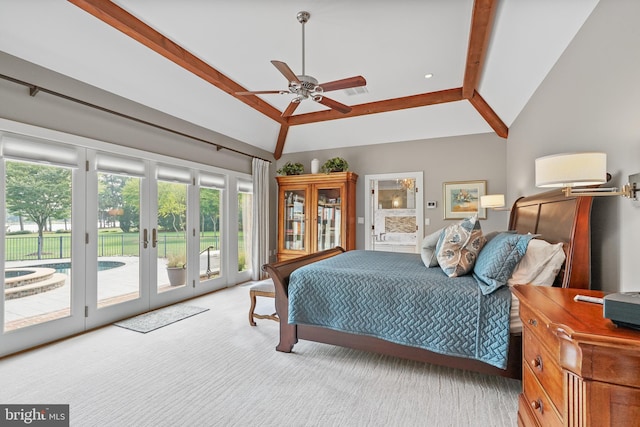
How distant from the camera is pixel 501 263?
1.97m

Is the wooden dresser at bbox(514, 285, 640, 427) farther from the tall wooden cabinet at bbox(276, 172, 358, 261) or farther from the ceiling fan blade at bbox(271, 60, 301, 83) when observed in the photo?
the tall wooden cabinet at bbox(276, 172, 358, 261)

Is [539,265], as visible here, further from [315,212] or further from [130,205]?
[130,205]

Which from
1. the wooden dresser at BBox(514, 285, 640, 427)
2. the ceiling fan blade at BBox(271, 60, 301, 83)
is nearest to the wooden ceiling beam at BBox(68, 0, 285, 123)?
the ceiling fan blade at BBox(271, 60, 301, 83)

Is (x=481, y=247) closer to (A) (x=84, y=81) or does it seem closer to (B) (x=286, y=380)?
(B) (x=286, y=380)

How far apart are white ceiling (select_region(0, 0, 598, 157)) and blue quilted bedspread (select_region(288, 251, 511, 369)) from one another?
214 cm

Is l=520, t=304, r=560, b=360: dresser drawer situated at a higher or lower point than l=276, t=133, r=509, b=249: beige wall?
lower

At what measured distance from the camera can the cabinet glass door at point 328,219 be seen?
17.7ft

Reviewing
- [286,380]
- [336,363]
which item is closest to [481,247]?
[336,363]

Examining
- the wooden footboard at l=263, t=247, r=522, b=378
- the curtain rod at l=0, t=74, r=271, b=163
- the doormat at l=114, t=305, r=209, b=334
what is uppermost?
the curtain rod at l=0, t=74, r=271, b=163

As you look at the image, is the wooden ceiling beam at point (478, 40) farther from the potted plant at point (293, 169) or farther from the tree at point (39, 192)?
the tree at point (39, 192)

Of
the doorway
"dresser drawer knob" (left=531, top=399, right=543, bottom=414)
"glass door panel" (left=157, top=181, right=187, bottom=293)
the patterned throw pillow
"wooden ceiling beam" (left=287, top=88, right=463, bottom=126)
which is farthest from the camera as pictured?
the doorway

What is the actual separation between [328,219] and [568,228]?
377cm

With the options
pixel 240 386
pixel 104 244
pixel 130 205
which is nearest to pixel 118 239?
pixel 104 244

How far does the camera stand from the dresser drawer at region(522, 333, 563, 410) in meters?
1.14
